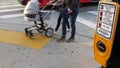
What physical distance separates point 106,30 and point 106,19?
146mm

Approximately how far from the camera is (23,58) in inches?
235

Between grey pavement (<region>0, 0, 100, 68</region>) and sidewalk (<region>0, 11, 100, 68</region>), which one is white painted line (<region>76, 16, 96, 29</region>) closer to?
grey pavement (<region>0, 0, 100, 68</region>)

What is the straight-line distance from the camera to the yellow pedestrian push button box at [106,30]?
3160mm

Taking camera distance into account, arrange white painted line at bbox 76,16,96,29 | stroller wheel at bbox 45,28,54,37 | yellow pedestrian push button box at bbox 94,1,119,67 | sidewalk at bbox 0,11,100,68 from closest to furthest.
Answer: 1. yellow pedestrian push button box at bbox 94,1,119,67
2. sidewalk at bbox 0,11,100,68
3. stroller wheel at bbox 45,28,54,37
4. white painted line at bbox 76,16,96,29

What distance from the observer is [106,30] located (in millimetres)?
3328

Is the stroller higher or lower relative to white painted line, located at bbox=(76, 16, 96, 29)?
higher

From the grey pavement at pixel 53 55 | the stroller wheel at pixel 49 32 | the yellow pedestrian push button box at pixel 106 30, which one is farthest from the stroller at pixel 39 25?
the yellow pedestrian push button box at pixel 106 30

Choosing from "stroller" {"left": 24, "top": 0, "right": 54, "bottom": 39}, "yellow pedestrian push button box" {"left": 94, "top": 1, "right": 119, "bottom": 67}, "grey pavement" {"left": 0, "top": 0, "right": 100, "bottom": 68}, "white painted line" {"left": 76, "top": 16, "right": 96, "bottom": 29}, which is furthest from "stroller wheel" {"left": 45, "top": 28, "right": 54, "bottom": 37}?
"yellow pedestrian push button box" {"left": 94, "top": 1, "right": 119, "bottom": 67}

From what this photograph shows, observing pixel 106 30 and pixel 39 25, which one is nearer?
pixel 106 30

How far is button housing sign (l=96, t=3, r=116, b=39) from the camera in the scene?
10.5ft

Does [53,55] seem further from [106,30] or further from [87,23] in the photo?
[87,23]

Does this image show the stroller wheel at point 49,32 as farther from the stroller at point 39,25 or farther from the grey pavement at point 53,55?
the grey pavement at point 53,55

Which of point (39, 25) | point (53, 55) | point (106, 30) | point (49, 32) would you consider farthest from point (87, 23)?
point (106, 30)

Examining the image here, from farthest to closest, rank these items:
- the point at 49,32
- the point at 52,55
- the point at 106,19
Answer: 1. the point at 49,32
2. the point at 52,55
3. the point at 106,19
